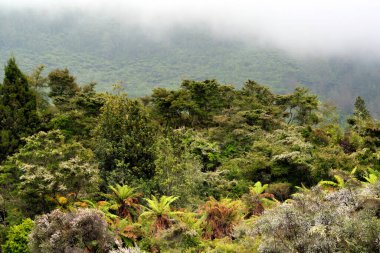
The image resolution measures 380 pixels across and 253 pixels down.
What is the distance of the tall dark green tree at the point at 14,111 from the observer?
20.5 meters

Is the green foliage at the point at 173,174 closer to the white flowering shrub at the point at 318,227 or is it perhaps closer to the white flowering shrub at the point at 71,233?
the white flowering shrub at the point at 71,233

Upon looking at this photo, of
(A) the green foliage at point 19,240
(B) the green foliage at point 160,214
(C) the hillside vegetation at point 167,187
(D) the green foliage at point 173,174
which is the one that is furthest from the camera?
(D) the green foliage at point 173,174

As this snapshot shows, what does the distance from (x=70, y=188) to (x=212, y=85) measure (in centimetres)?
2560

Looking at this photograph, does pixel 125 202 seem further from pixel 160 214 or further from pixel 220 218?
pixel 220 218

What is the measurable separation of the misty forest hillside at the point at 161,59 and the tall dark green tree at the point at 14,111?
9238cm

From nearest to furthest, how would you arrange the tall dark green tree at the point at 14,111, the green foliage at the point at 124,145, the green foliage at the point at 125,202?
the green foliage at the point at 125,202 < the green foliage at the point at 124,145 < the tall dark green tree at the point at 14,111

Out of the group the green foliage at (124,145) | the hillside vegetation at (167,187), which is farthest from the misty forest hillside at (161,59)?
the green foliage at (124,145)

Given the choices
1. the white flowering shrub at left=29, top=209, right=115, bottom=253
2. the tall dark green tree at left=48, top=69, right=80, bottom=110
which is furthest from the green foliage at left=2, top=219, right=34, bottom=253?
the tall dark green tree at left=48, top=69, right=80, bottom=110

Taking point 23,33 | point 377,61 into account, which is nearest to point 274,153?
point 23,33

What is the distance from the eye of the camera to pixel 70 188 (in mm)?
15703

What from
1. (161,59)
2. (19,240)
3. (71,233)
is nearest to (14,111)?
(19,240)

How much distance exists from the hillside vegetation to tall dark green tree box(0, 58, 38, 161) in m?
0.06

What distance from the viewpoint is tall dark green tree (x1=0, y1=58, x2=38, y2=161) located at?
20.5 m

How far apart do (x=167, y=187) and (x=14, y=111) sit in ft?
32.1
